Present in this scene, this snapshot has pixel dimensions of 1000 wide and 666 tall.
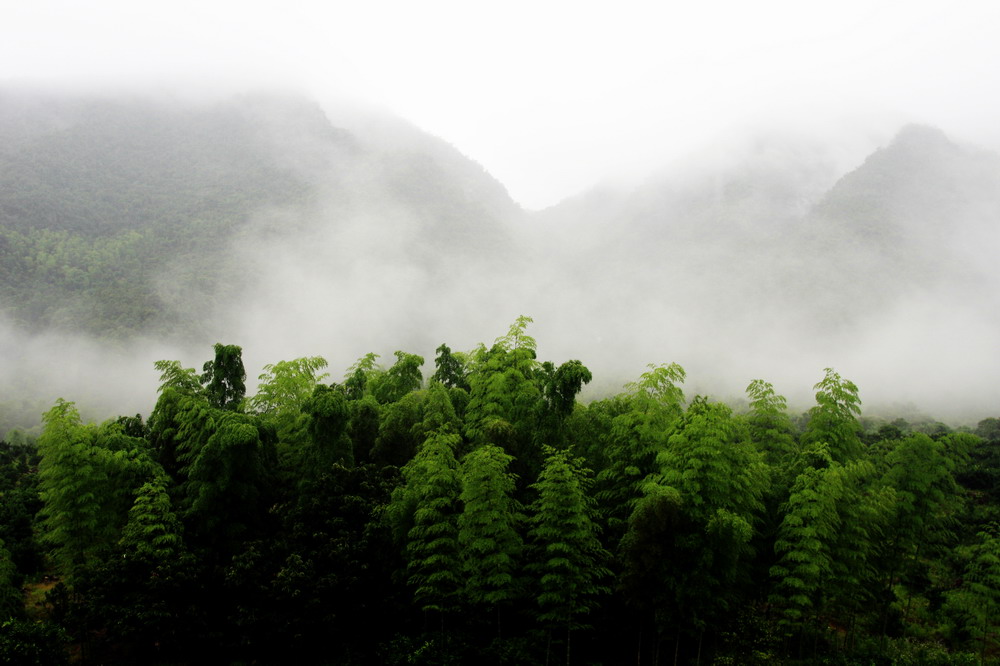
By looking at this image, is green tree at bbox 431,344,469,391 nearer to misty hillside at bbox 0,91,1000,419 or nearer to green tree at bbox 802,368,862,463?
green tree at bbox 802,368,862,463

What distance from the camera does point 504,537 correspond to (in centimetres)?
1541

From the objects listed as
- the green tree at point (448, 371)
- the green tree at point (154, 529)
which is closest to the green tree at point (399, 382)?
the green tree at point (448, 371)

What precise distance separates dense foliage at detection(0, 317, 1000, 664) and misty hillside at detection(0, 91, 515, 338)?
8453 cm

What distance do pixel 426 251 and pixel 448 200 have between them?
2483cm

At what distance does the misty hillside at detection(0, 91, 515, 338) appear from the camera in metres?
93.3

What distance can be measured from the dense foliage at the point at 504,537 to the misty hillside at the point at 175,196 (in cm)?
8453

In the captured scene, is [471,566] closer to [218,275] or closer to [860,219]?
[218,275]

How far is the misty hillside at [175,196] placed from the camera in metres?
93.3

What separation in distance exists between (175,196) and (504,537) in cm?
14172

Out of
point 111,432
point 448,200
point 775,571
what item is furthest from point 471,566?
point 448,200

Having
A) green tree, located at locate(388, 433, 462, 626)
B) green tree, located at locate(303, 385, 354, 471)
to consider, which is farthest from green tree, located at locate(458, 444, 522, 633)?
green tree, located at locate(303, 385, 354, 471)

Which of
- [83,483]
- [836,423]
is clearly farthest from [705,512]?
[83,483]

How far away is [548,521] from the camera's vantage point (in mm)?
15195

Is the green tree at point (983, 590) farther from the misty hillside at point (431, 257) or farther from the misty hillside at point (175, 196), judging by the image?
the misty hillside at point (175, 196)
